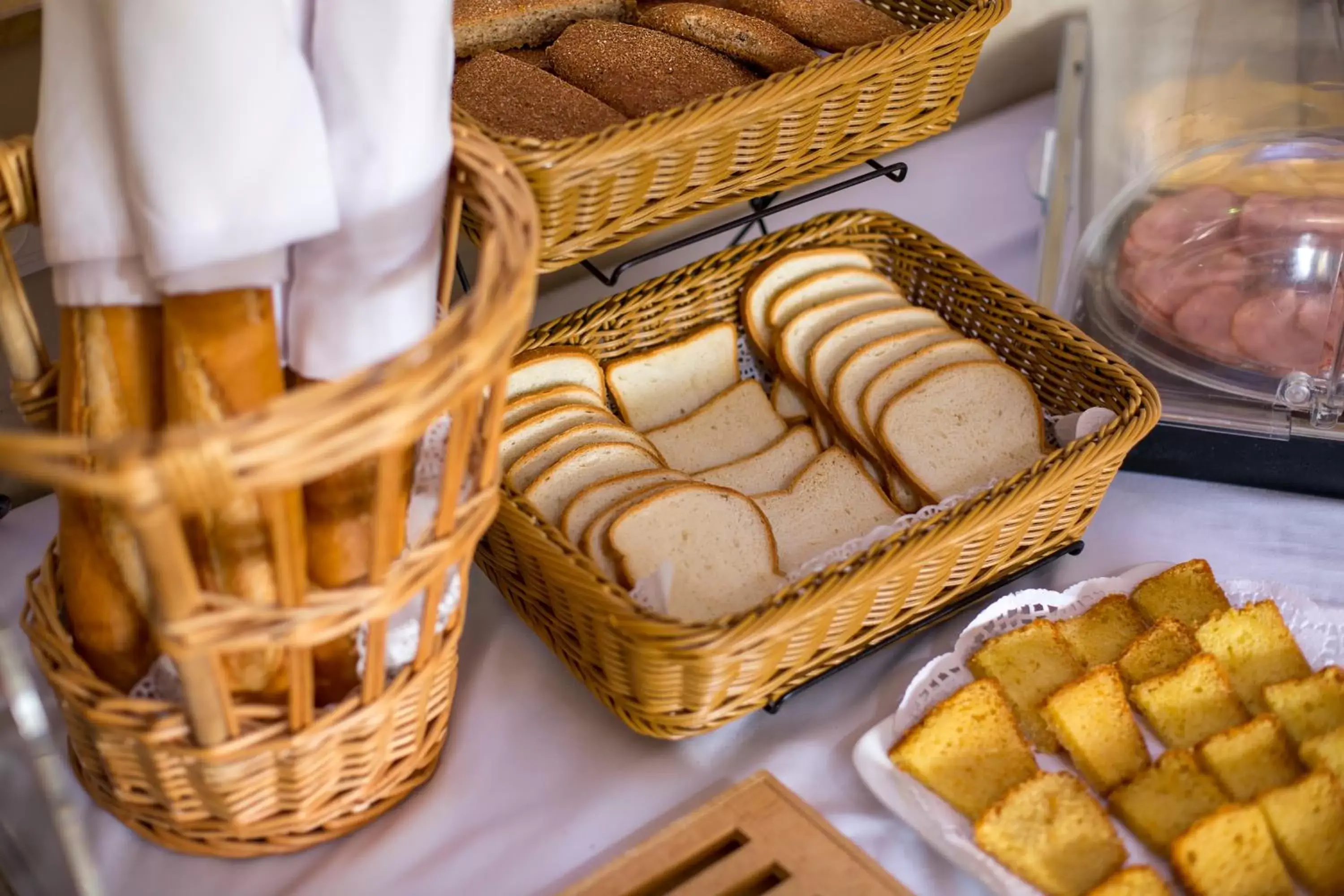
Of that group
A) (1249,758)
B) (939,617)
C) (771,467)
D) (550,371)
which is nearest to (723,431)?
(771,467)

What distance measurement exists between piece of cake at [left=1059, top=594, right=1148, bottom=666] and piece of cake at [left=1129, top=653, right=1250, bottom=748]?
0.17ft

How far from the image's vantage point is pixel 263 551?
634mm

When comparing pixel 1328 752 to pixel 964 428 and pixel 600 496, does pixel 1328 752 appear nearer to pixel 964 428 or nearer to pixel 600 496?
pixel 964 428

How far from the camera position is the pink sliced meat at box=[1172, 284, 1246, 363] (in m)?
1.04

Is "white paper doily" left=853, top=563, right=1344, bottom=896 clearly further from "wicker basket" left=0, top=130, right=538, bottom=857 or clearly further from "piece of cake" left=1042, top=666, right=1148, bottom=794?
"wicker basket" left=0, top=130, right=538, bottom=857

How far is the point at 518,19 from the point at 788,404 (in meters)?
0.41

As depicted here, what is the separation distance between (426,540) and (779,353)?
0.55 m

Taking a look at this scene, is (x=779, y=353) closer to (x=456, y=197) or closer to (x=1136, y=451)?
(x=1136, y=451)

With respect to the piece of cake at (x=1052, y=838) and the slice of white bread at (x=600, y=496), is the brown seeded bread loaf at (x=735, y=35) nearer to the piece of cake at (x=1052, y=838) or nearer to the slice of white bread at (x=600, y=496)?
the slice of white bread at (x=600, y=496)

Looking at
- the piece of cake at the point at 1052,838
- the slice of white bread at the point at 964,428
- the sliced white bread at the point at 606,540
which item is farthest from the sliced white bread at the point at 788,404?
the piece of cake at the point at 1052,838

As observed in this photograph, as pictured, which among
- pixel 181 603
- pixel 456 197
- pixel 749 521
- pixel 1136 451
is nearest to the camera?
pixel 181 603

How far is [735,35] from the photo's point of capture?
38.4 inches

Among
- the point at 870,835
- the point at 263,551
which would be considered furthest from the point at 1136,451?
the point at 263,551

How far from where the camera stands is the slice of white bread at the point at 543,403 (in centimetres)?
100
